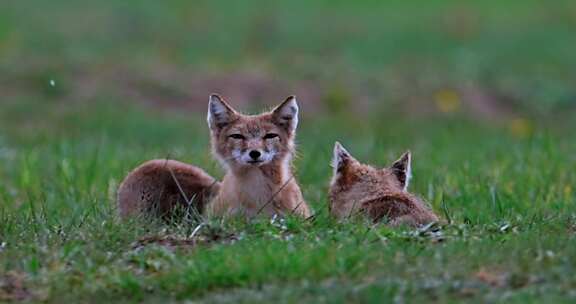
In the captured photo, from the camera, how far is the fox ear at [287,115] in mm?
10914

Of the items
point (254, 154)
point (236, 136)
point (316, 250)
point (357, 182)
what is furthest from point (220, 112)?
point (316, 250)

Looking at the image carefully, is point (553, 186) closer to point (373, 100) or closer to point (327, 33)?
point (373, 100)

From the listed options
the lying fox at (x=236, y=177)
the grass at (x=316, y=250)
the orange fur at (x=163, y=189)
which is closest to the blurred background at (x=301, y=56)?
the grass at (x=316, y=250)

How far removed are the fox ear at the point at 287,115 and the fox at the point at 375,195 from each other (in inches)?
17.7

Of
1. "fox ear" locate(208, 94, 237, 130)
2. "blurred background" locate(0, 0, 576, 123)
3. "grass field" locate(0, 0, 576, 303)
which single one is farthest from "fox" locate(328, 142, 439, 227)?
"blurred background" locate(0, 0, 576, 123)

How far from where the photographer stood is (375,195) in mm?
10359

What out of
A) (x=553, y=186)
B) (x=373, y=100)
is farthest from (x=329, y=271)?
(x=373, y=100)

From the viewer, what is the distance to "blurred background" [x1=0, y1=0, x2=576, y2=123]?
72.3ft

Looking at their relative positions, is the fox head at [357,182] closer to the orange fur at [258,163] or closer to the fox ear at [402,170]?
the fox ear at [402,170]

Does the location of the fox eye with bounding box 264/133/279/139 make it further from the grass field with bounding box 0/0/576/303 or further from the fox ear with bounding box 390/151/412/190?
the fox ear with bounding box 390/151/412/190

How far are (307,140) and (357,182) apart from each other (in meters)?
7.40

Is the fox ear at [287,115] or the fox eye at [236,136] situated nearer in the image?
the fox eye at [236,136]

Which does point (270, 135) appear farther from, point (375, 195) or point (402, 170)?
point (402, 170)

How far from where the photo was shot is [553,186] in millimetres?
12367
